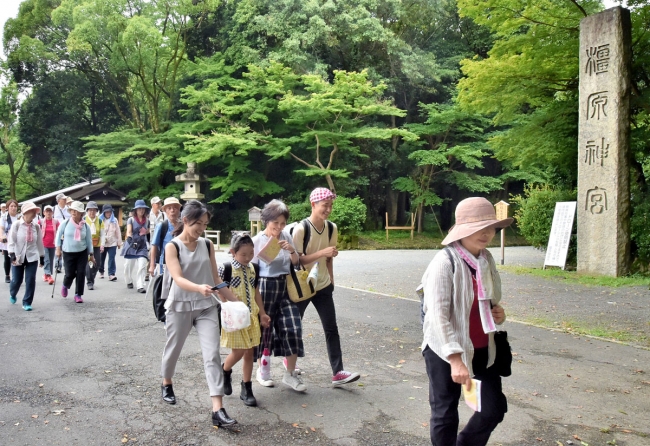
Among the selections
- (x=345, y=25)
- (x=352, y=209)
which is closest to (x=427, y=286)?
(x=352, y=209)

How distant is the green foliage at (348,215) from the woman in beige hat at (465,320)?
21266mm

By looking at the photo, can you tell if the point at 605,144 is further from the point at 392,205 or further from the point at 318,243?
the point at 392,205

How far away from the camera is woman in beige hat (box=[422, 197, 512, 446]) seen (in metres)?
2.84

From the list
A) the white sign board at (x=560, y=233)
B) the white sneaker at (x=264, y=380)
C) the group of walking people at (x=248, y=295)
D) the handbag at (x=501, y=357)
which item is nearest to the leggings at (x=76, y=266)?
the group of walking people at (x=248, y=295)

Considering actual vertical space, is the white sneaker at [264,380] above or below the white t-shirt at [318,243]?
below

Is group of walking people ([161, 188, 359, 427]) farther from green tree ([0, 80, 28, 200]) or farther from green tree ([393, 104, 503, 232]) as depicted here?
green tree ([0, 80, 28, 200])

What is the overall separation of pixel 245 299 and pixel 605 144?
11368 millimetres

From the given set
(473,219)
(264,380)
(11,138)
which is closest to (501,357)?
(473,219)

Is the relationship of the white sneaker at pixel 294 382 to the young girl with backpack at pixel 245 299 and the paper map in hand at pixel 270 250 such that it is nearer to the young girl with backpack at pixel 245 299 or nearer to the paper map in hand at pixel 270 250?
the young girl with backpack at pixel 245 299

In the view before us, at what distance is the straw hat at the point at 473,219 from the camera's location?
289cm

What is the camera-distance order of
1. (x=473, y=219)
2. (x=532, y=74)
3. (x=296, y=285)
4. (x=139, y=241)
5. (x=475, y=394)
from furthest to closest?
1. (x=532, y=74)
2. (x=139, y=241)
3. (x=296, y=285)
4. (x=473, y=219)
5. (x=475, y=394)

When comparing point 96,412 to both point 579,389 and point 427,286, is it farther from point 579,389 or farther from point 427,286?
point 579,389

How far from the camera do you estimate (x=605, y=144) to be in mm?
13047

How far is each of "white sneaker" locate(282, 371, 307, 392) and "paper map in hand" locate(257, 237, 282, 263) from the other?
106cm
